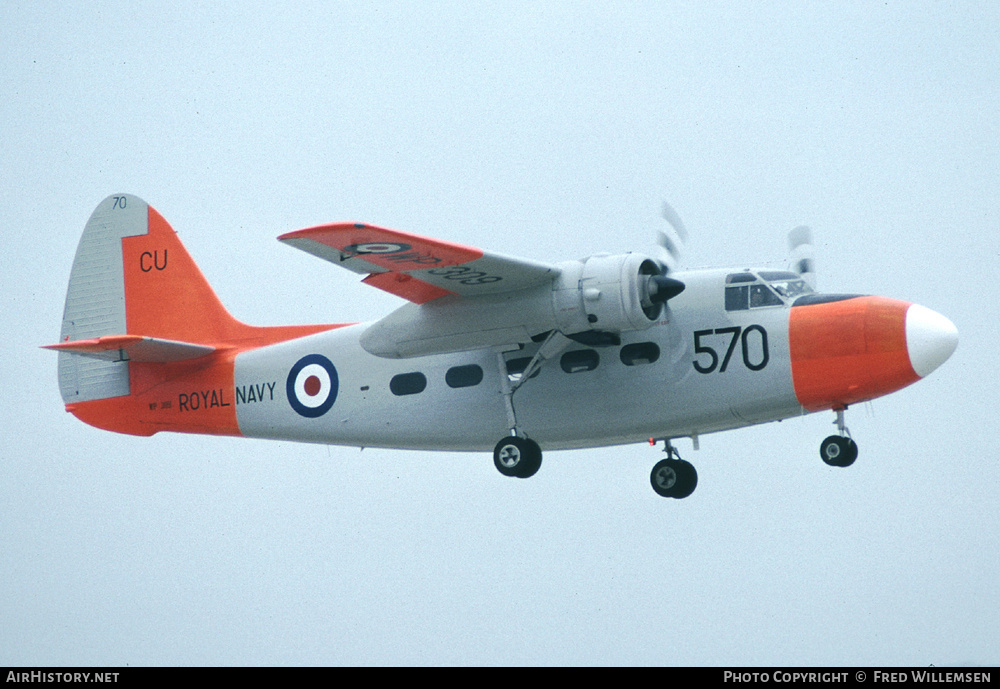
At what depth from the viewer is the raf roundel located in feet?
69.4

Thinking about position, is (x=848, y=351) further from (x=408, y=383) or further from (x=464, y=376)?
(x=408, y=383)

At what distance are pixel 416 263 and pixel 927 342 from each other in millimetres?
6722

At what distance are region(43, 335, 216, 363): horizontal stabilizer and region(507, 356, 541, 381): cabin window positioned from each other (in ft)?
17.9

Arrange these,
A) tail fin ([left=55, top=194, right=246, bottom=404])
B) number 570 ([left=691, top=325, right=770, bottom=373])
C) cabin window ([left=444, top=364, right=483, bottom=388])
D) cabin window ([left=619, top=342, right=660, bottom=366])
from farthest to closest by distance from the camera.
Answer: tail fin ([left=55, top=194, right=246, bottom=404]) → cabin window ([left=444, top=364, right=483, bottom=388]) → cabin window ([left=619, top=342, right=660, bottom=366]) → number 570 ([left=691, top=325, right=770, bottom=373])

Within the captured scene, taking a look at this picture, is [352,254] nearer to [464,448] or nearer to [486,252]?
[486,252]

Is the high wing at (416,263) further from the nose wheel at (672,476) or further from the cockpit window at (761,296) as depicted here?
the nose wheel at (672,476)

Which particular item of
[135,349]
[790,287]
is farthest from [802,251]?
[135,349]

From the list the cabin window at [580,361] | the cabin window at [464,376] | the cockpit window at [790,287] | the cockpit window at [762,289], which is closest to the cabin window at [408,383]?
the cabin window at [464,376]

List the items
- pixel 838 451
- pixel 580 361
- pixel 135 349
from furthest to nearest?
pixel 135 349 → pixel 580 361 → pixel 838 451

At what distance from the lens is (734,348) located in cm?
1853

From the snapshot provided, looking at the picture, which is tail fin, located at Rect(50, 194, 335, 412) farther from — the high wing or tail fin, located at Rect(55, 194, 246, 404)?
the high wing

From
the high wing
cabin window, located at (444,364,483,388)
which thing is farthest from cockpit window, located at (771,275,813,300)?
cabin window, located at (444,364,483,388)

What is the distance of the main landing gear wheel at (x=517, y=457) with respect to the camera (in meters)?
19.0
